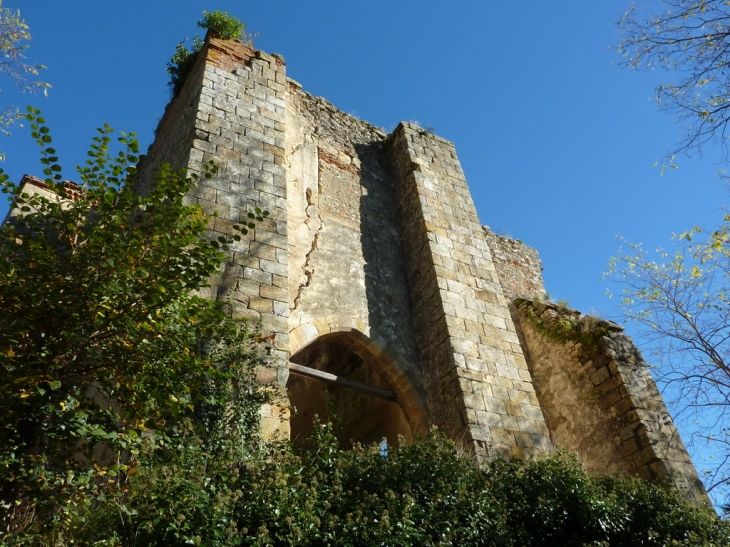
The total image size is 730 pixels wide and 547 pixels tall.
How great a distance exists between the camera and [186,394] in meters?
3.67

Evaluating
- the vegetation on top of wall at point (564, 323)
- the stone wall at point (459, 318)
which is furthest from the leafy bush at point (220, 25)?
the vegetation on top of wall at point (564, 323)

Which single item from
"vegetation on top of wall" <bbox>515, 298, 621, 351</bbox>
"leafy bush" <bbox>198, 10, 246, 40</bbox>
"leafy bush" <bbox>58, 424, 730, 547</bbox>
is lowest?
"leafy bush" <bbox>58, 424, 730, 547</bbox>

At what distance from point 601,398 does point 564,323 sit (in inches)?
46.4

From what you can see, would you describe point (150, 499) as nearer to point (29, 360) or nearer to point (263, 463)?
point (263, 463)

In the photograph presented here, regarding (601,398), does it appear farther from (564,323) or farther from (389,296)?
(389,296)

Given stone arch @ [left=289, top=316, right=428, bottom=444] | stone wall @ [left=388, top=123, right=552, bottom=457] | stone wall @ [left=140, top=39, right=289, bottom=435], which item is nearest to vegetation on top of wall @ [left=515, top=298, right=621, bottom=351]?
stone wall @ [left=388, top=123, right=552, bottom=457]

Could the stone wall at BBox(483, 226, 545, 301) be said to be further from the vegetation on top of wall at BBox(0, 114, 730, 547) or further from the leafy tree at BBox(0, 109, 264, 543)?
the leafy tree at BBox(0, 109, 264, 543)

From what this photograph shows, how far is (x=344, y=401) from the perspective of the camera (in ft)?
29.8

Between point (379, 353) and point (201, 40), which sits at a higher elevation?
point (201, 40)

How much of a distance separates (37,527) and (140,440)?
2.08 feet

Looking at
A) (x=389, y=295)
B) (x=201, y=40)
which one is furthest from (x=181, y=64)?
(x=389, y=295)

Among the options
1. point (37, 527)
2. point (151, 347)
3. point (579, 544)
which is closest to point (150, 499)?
point (37, 527)

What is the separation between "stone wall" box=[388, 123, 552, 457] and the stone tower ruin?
21mm

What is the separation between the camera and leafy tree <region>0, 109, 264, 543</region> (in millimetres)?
2936
